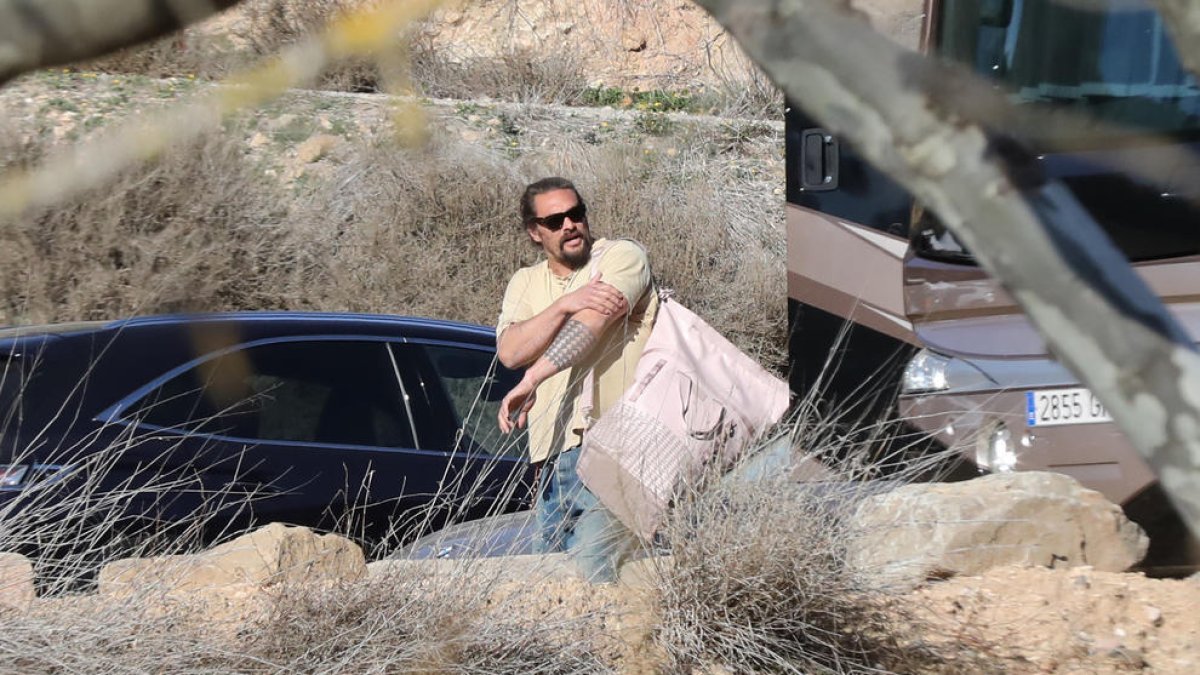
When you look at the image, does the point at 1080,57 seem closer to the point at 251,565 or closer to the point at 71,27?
the point at 251,565

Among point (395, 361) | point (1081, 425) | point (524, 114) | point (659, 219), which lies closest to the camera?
point (1081, 425)

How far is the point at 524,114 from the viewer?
15.8 meters

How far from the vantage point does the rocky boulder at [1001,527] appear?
431 cm

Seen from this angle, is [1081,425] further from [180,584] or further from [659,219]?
[659,219]

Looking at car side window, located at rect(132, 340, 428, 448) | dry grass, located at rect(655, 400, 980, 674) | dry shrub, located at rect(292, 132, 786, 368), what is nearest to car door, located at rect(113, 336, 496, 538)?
car side window, located at rect(132, 340, 428, 448)

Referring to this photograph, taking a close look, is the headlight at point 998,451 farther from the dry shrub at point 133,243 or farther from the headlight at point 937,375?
the dry shrub at point 133,243

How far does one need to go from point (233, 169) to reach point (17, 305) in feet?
6.87

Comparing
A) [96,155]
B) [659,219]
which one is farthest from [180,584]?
[659,219]

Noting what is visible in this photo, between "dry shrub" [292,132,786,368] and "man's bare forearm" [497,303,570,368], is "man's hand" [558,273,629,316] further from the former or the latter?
"dry shrub" [292,132,786,368]

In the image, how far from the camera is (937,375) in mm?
5320

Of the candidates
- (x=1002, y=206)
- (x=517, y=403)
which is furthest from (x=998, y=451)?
(x=1002, y=206)

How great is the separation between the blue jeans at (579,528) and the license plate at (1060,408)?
1.69 metres

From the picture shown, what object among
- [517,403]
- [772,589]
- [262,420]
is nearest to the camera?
[772,589]

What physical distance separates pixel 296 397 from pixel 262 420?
21 cm
